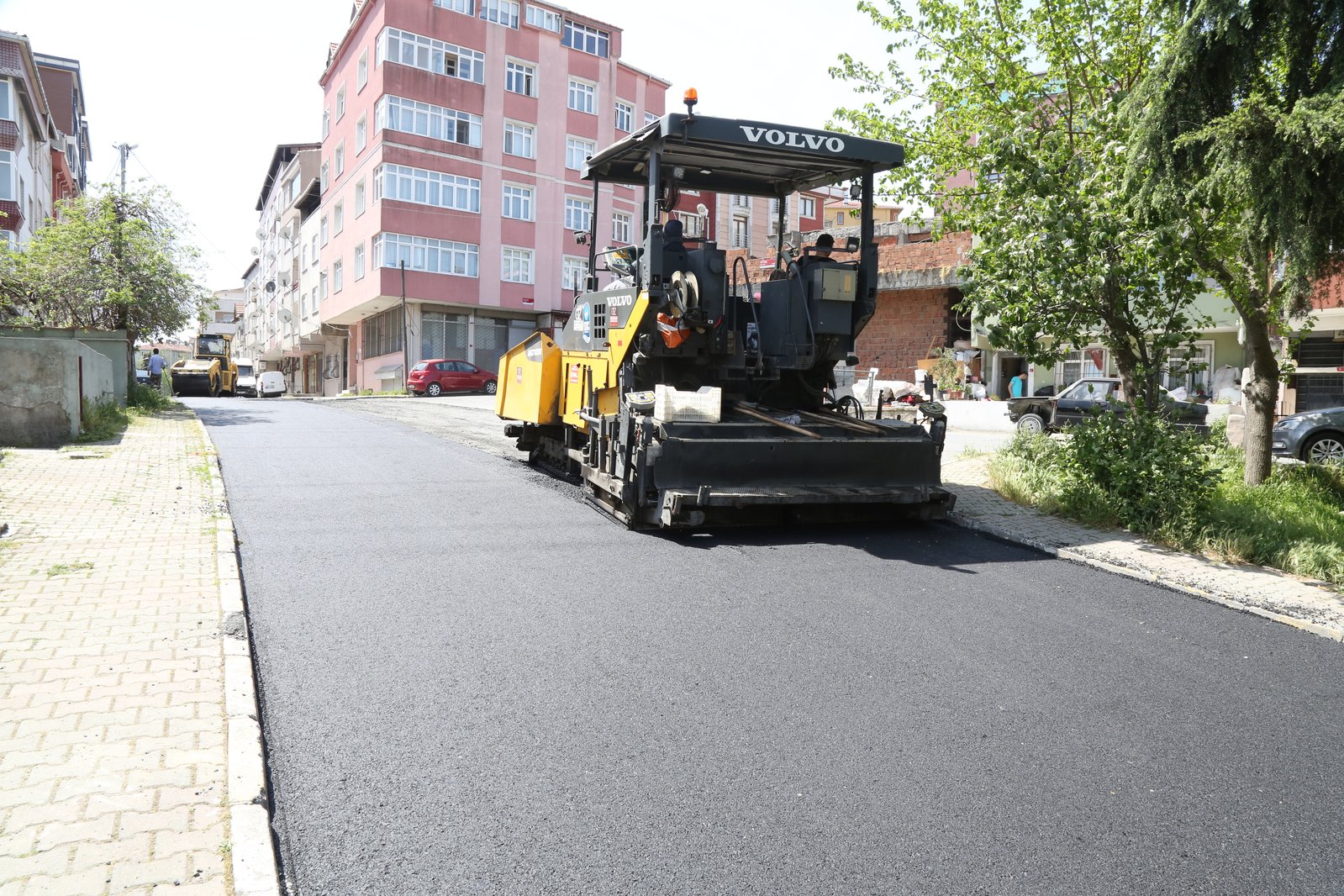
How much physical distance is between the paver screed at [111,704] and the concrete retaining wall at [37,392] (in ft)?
16.2

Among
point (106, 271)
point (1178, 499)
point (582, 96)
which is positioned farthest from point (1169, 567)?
point (582, 96)

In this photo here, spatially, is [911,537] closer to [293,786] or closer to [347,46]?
[293,786]

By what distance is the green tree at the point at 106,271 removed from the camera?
19.3 m

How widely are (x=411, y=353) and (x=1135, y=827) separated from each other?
1487 inches

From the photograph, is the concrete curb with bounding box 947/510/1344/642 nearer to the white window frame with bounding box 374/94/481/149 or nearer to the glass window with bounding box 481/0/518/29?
the white window frame with bounding box 374/94/481/149

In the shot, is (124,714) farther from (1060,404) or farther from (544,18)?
(544,18)

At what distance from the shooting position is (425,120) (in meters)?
36.8

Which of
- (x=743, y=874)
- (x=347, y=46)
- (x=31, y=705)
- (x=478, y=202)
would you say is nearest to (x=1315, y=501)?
(x=743, y=874)

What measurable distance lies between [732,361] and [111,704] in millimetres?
5900

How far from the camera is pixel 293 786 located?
3.42 meters

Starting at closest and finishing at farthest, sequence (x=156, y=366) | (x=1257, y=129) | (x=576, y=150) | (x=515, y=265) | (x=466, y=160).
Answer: (x=1257, y=129), (x=156, y=366), (x=466, y=160), (x=515, y=265), (x=576, y=150)

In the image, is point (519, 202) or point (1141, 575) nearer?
point (1141, 575)

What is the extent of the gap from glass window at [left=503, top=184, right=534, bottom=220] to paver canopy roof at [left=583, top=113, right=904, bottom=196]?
101 feet

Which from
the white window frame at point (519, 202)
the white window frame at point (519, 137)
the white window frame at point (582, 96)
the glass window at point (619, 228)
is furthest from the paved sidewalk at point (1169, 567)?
the white window frame at point (582, 96)
